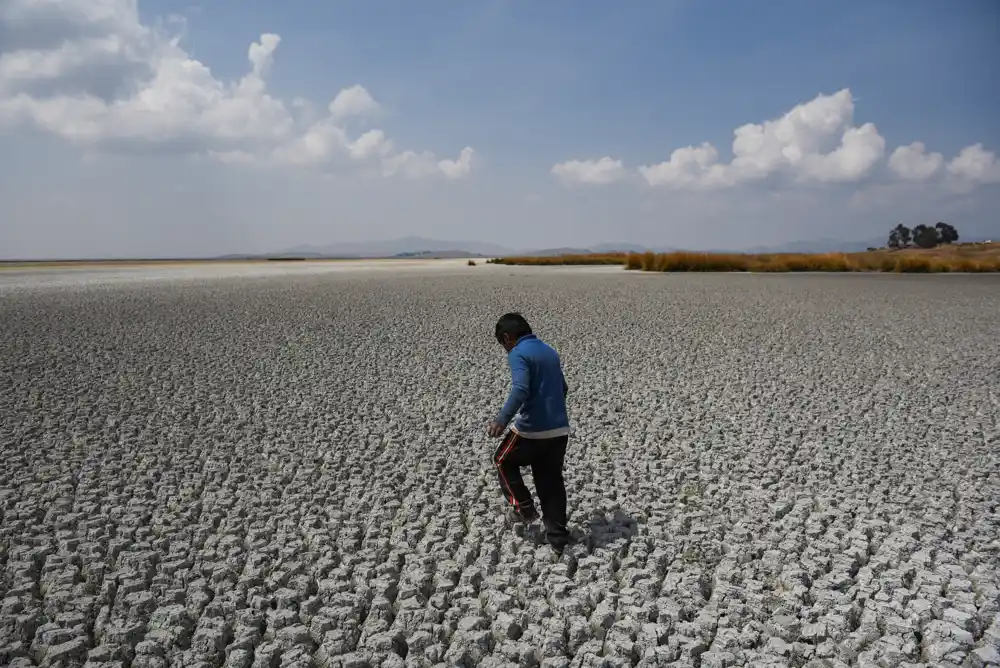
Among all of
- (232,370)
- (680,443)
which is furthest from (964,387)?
(232,370)

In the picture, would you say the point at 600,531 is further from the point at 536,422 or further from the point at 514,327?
the point at 514,327

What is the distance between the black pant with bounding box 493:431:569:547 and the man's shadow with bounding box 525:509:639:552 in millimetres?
161

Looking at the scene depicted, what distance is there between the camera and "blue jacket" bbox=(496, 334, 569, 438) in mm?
3926

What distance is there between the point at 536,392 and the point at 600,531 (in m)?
1.13

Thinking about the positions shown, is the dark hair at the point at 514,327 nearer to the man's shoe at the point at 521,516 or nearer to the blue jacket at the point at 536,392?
the blue jacket at the point at 536,392

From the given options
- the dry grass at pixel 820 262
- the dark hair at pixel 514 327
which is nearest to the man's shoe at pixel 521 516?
the dark hair at pixel 514 327

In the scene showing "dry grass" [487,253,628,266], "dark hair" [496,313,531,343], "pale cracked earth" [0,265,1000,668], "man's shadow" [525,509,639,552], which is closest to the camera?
"pale cracked earth" [0,265,1000,668]

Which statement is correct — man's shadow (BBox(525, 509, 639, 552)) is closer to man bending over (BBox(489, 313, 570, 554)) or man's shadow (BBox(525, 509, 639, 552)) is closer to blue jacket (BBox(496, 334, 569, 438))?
man bending over (BBox(489, 313, 570, 554))

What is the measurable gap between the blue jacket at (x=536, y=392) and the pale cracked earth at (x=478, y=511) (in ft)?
2.57

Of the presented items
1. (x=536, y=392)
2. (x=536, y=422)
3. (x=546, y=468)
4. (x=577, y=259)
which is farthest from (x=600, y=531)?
(x=577, y=259)

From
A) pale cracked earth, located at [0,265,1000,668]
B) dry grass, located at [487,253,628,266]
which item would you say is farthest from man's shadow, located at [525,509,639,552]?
dry grass, located at [487,253,628,266]

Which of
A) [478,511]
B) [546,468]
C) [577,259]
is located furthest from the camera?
[577,259]

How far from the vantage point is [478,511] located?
4781mm

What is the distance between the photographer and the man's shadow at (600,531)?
14.0 ft
